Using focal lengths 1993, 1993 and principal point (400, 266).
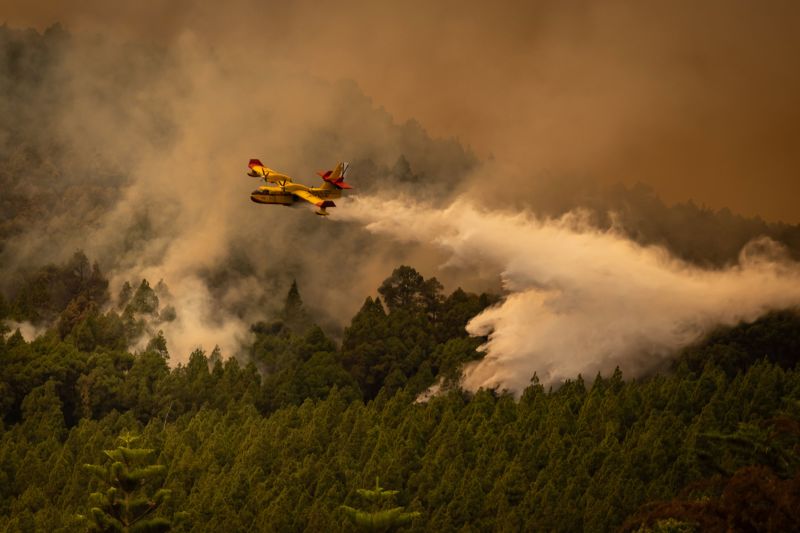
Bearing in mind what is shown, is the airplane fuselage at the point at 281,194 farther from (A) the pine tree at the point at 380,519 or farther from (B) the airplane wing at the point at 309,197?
(A) the pine tree at the point at 380,519

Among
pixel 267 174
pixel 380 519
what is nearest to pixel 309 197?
pixel 267 174

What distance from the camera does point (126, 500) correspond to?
301 feet

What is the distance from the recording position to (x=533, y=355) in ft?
384

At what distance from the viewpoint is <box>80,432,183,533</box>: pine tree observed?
9031 cm

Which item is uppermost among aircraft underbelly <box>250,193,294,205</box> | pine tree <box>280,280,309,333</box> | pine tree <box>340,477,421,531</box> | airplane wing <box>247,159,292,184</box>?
pine tree <box>280,280,309,333</box>

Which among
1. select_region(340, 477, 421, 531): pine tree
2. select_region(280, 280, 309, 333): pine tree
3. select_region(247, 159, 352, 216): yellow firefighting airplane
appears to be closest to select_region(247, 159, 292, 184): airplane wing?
select_region(247, 159, 352, 216): yellow firefighting airplane

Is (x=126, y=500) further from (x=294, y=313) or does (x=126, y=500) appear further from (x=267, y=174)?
(x=294, y=313)

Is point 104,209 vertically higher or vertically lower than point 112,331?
higher

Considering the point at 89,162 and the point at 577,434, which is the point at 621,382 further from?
the point at 89,162

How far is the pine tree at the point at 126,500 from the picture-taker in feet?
296

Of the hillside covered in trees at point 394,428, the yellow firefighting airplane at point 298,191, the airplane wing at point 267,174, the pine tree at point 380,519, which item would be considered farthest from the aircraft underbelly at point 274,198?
the pine tree at point 380,519

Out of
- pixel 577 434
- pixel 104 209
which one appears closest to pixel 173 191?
pixel 104 209

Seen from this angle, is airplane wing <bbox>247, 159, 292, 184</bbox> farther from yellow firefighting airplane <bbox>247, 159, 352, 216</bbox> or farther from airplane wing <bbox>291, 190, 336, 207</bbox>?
airplane wing <bbox>291, 190, 336, 207</bbox>

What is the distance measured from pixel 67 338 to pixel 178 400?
13852 mm
